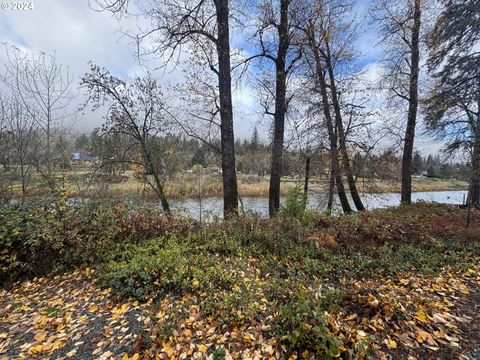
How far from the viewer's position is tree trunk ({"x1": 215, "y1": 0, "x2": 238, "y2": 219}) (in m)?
5.96

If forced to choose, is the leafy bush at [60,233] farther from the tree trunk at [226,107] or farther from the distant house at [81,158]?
the distant house at [81,158]

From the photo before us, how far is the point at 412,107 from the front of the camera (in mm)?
9562

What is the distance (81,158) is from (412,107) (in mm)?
12500

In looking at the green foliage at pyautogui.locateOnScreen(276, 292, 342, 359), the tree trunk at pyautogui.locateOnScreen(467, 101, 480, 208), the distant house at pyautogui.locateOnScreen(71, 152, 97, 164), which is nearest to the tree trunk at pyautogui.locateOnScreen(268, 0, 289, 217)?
the green foliage at pyautogui.locateOnScreen(276, 292, 342, 359)

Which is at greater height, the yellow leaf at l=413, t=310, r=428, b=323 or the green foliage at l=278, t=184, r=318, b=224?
the green foliage at l=278, t=184, r=318, b=224

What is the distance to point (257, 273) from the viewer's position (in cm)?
355

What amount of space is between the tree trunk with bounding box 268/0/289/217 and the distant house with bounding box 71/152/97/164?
19.2 ft

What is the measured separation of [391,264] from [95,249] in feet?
16.2

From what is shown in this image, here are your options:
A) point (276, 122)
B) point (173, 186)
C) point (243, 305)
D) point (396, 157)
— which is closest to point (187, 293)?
point (243, 305)

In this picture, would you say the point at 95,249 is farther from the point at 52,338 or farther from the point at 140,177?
the point at 140,177

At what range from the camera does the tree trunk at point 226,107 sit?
235 inches

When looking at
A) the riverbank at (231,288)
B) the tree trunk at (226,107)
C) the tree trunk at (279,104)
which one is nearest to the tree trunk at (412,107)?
the riverbank at (231,288)

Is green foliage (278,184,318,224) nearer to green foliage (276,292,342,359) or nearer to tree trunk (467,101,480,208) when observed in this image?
green foliage (276,292,342,359)

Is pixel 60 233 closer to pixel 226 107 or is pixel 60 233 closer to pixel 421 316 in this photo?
pixel 226 107
